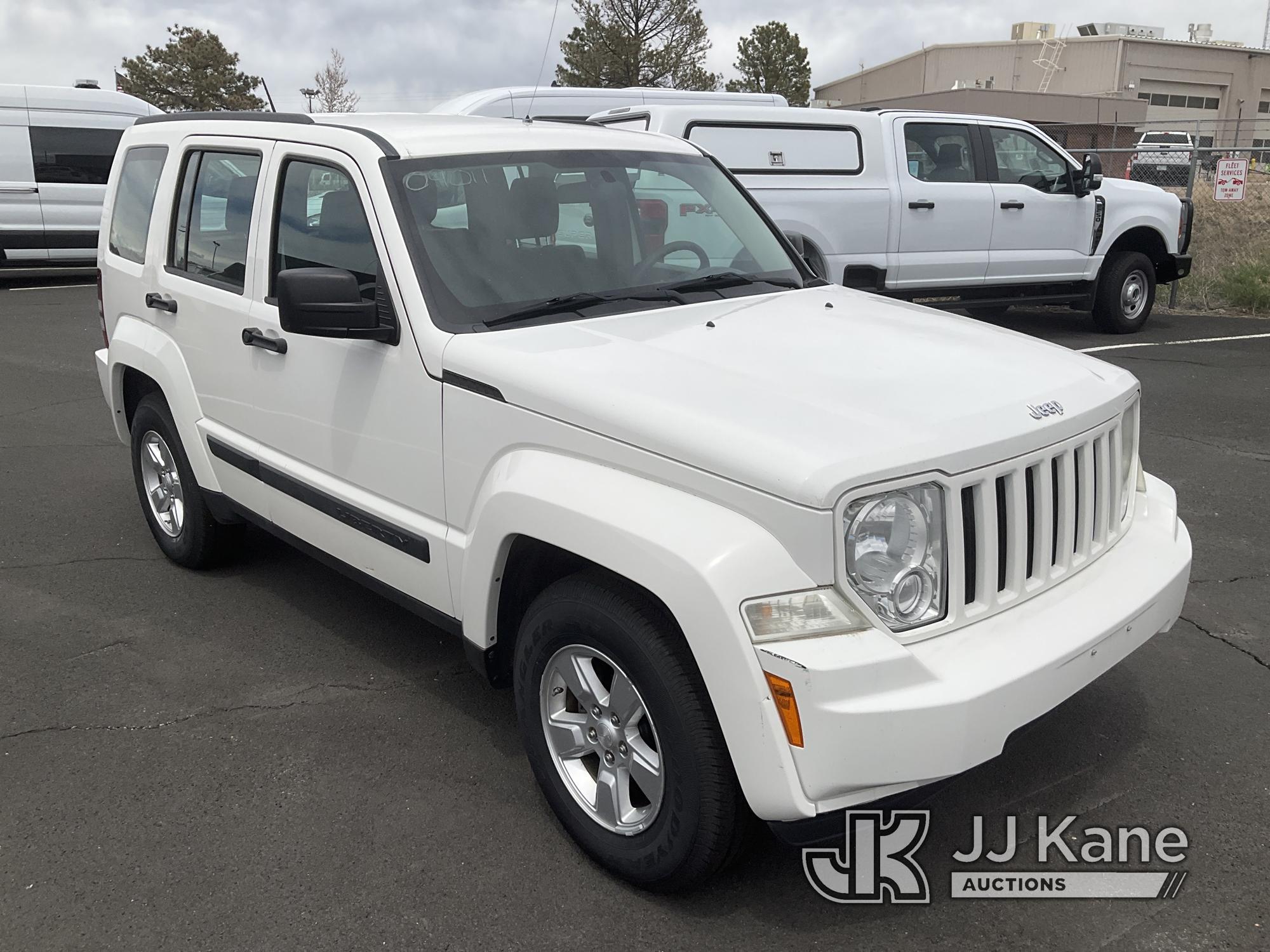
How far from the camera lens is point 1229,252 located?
16.9 m

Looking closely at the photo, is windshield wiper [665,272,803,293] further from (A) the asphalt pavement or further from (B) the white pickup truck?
(B) the white pickup truck

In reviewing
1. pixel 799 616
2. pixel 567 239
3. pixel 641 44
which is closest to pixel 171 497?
pixel 567 239

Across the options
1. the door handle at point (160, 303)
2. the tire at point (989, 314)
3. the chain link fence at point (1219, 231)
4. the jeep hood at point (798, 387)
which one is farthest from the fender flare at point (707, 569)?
the tire at point (989, 314)

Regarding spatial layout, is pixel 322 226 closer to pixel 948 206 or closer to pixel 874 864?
pixel 874 864

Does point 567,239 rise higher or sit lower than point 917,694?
higher

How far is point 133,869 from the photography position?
302 cm

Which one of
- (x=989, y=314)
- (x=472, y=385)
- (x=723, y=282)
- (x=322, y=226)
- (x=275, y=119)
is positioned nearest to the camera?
(x=472, y=385)

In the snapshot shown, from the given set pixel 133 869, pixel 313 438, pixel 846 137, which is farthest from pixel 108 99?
pixel 133 869

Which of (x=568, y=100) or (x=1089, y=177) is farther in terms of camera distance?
(x=568, y=100)

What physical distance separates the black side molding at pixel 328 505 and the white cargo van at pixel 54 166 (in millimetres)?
13059

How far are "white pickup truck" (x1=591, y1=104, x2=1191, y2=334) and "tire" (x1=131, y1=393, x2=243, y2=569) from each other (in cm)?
528

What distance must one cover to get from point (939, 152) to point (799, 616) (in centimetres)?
898

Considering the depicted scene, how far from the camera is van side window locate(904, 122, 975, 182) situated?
10266mm

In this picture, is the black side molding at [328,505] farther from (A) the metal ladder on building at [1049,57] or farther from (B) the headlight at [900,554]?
(A) the metal ladder on building at [1049,57]
